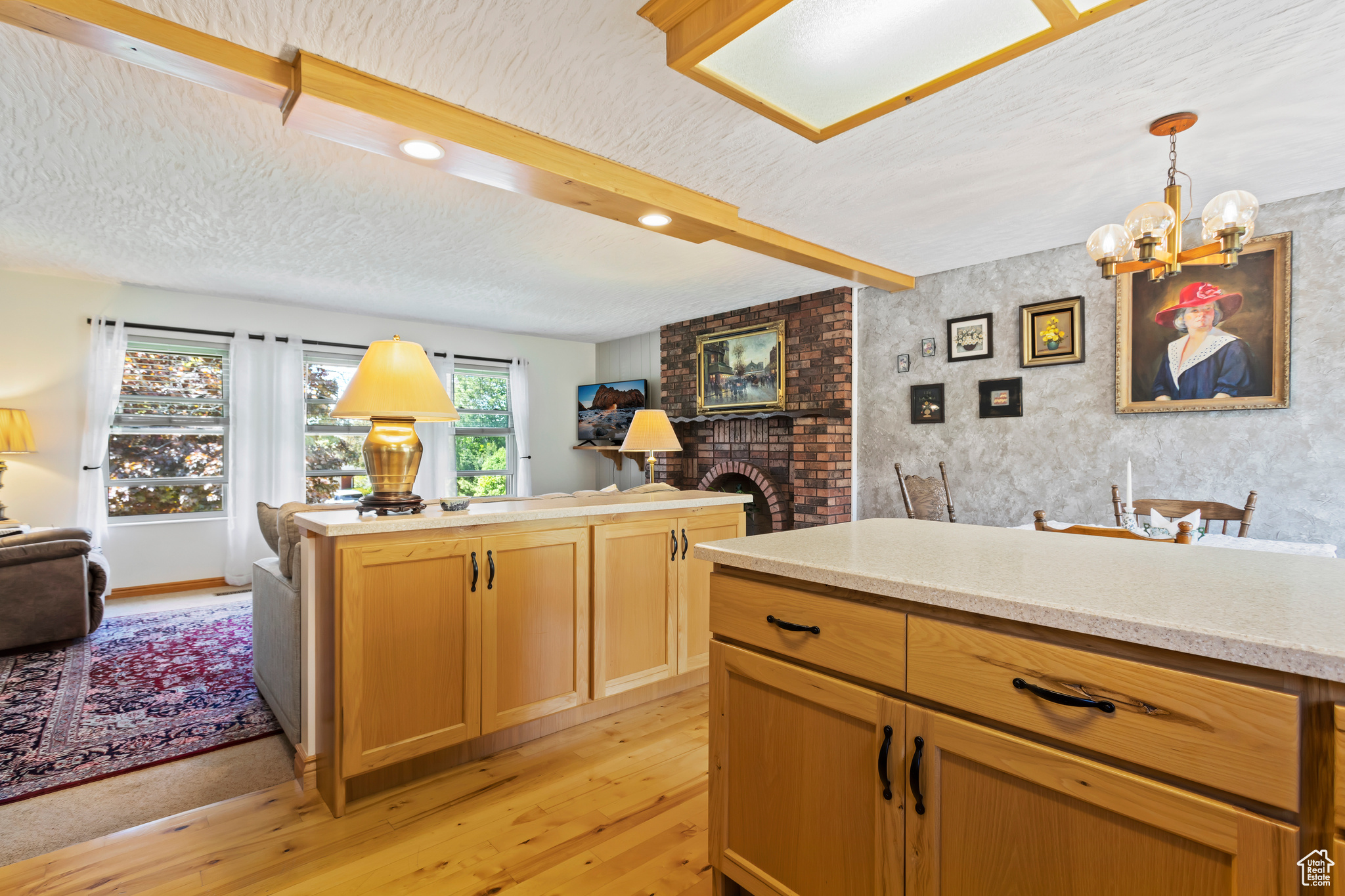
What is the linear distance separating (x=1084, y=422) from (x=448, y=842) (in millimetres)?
3980

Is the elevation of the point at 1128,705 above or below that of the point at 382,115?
below

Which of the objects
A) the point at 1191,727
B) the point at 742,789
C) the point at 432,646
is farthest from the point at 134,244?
the point at 1191,727

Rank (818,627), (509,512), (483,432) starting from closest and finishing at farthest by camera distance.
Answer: (818,627)
(509,512)
(483,432)

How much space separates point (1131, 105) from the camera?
2.25 metres

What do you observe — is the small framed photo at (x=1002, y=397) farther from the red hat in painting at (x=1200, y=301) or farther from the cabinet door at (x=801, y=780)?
the cabinet door at (x=801, y=780)

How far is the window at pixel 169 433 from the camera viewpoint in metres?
4.97

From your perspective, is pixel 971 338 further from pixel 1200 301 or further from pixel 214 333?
Result: pixel 214 333

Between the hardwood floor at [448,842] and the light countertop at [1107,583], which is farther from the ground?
the light countertop at [1107,583]

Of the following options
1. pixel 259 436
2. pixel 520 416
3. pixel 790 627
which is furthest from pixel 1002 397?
pixel 259 436

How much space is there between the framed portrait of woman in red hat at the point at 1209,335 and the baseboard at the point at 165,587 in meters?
6.98

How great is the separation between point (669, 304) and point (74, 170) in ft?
12.9

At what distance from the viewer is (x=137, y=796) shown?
78.6 inches

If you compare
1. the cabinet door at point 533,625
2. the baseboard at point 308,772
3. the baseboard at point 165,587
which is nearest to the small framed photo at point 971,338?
the cabinet door at point 533,625

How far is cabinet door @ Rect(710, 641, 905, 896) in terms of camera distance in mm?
1078
